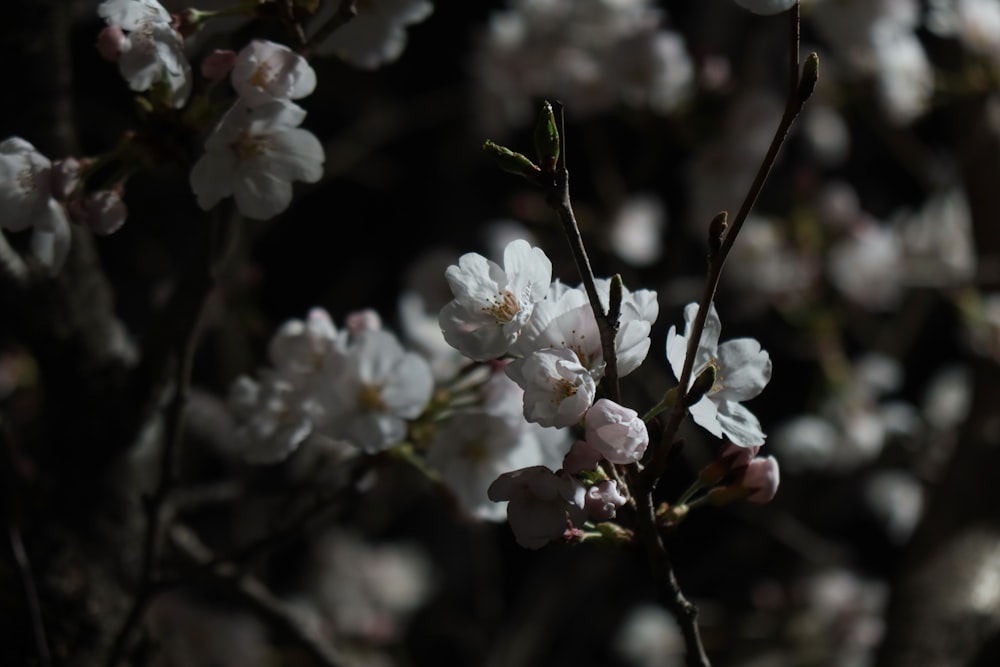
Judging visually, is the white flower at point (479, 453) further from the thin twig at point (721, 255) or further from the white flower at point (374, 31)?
the white flower at point (374, 31)

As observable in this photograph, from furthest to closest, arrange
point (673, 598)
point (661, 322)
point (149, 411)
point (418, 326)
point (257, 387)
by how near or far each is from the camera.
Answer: point (661, 322), point (418, 326), point (149, 411), point (257, 387), point (673, 598)

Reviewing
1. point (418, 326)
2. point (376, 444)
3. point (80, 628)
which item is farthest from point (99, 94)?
point (376, 444)

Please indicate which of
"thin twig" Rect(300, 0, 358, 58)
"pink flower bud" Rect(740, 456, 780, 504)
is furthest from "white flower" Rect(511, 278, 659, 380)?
"thin twig" Rect(300, 0, 358, 58)

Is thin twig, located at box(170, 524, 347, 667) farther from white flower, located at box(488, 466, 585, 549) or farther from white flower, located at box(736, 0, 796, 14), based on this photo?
white flower, located at box(736, 0, 796, 14)

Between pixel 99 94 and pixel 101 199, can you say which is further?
pixel 99 94

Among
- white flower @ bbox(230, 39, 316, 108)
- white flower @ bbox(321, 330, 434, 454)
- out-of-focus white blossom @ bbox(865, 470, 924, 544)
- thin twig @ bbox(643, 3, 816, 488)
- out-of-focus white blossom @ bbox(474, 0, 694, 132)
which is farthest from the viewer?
out-of-focus white blossom @ bbox(865, 470, 924, 544)

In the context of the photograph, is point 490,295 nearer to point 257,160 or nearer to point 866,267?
point 257,160

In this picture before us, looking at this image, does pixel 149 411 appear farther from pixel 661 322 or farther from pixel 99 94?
pixel 99 94
